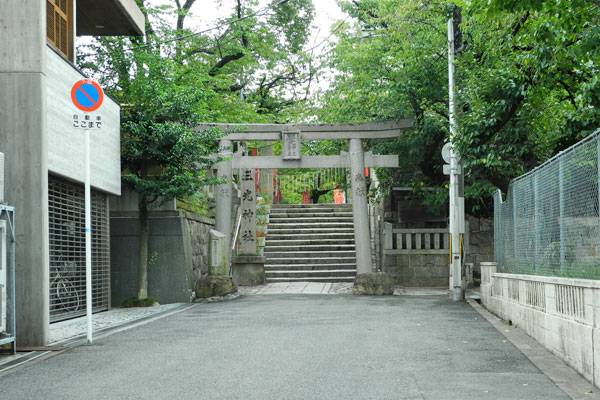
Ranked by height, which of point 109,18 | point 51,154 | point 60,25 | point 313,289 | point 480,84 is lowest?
point 313,289

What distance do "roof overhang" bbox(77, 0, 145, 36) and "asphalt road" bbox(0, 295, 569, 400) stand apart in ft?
21.2

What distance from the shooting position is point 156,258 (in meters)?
16.2

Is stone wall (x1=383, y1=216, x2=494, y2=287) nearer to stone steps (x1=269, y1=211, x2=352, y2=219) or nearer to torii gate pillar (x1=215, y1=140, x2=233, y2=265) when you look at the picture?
torii gate pillar (x1=215, y1=140, x2=233, y2=265)

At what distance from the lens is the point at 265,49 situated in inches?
1052

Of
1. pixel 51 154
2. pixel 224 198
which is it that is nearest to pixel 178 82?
pixel 224 198

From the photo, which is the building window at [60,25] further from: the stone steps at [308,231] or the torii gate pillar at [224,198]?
the stone steps at [308,231]

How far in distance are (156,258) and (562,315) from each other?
1070 centimetres

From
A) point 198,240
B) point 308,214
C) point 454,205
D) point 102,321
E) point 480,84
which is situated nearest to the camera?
point 102,321

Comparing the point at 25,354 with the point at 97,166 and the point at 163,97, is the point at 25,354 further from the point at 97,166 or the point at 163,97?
the point at 163,97

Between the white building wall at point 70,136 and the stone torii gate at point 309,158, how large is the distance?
6.40 m

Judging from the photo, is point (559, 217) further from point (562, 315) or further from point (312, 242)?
point (312, 242)

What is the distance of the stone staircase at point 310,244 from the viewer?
74.1 ft

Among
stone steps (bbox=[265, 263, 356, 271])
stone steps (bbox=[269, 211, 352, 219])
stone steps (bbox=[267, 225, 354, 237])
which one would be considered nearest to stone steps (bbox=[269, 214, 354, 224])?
stone steps (bbox=[269, 211, 352, 219])

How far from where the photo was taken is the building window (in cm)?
1166
